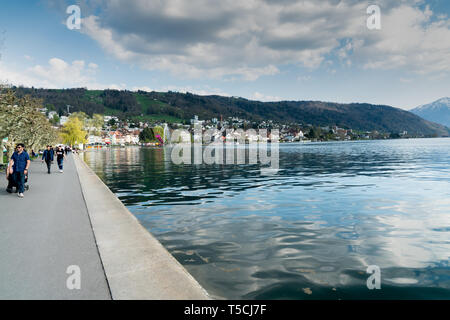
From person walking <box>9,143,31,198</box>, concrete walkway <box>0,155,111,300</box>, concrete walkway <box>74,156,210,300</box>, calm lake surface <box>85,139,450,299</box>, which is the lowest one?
calm lake surface <box>85,139,450,299</box>

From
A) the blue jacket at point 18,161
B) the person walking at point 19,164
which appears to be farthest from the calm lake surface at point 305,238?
the blue jacket at point 18,161

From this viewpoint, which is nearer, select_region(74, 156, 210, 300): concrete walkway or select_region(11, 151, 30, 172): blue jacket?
select_region(74, 156, 210, 300): concrete walkway

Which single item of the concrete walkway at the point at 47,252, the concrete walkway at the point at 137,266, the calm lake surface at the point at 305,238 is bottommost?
the calm lake surface at the point at 305,238

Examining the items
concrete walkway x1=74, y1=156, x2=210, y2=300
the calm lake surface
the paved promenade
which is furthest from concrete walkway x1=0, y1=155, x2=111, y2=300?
the calm lake surface

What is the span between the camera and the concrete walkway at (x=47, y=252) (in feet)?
15.5

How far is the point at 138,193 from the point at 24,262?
10557 mm

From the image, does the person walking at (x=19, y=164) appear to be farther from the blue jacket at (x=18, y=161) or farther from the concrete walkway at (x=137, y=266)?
the concrete walkway at (x=137, y=266)

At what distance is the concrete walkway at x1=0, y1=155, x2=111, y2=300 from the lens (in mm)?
4727

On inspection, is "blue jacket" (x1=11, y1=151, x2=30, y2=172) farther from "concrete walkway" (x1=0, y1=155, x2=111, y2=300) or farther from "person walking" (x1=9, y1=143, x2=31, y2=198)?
"concrete walkway" (x1=0, y1=155, x2=111, y2=300)

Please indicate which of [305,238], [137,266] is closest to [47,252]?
[137,266]
